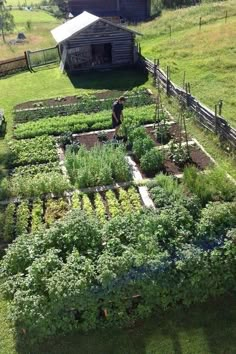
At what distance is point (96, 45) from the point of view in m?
23.5

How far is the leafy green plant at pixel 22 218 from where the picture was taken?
32.5 feet

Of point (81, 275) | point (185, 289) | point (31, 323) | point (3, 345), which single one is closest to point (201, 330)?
point (185, 289)

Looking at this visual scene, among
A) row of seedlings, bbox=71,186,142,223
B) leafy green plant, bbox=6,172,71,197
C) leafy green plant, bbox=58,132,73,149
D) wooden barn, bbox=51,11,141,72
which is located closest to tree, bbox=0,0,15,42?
wooden barn, bbox=51,11,141,72

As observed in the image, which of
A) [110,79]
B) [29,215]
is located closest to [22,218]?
[29,215]

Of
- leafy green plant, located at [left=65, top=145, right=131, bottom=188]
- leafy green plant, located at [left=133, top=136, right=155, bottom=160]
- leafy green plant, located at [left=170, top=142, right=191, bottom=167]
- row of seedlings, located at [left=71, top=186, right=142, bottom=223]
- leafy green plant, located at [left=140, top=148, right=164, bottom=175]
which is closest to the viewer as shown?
row of seedlings, located at [left=71, top=186, right=142, bottom=223]

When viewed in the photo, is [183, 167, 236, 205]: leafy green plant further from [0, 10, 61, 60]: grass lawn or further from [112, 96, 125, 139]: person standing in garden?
[0, 10, 61, 60]: grass lawn

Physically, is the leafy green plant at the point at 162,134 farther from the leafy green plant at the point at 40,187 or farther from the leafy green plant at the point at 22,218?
the leafy green plant at the point at 22,218

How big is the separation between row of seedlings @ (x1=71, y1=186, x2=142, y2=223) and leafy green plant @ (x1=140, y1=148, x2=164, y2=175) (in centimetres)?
112

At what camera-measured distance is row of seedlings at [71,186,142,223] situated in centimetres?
1024

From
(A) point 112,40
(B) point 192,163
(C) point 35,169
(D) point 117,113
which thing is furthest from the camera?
(A) point 112,40

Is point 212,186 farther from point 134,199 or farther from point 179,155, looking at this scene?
point 179,155

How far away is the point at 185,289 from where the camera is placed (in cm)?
753

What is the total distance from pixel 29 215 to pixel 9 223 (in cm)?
60

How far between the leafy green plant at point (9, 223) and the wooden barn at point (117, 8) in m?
34.4
